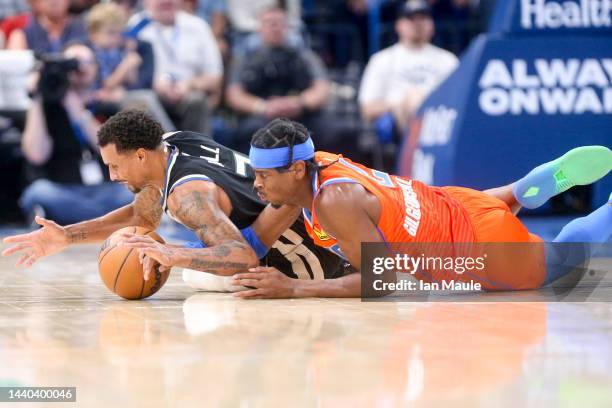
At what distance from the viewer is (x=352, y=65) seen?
15492 mm

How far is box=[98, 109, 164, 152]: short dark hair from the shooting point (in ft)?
19.9

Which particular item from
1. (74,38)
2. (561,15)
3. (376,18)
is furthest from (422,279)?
(376,18)

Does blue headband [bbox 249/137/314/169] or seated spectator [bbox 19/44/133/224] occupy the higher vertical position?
blue headband [bbox 249/137/314/169]

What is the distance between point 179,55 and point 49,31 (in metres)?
1.68

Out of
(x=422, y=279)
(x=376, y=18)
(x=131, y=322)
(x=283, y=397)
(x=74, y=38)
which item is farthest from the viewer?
(x=376, y=18)

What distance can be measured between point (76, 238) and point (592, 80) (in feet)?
18.9

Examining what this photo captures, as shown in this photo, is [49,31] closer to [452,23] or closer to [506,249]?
[452,23]

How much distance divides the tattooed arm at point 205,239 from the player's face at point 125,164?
0.92 feet

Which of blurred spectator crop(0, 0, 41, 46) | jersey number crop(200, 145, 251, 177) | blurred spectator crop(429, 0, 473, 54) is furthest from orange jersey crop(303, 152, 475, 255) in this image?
blurred spectator crop(429, 0, 473, 54)

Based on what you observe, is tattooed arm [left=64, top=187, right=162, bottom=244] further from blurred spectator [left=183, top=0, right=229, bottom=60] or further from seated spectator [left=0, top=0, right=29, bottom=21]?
seated spectator [left=0, top=0, right=29, bottom=21]

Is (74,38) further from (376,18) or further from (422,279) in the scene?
(422,279)

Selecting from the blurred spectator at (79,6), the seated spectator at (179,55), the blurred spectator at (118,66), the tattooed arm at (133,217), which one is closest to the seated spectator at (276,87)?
the seated spectator at (179,55)

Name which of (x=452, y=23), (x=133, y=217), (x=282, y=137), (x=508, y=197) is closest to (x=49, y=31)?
(x=452, y=23)

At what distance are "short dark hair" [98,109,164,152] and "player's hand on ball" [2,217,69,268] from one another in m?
0.71
